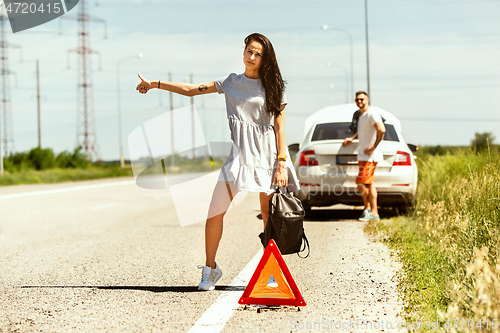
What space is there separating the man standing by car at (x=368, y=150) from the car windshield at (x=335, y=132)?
0.93 m

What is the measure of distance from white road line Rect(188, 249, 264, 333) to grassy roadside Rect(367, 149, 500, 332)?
3.81 feet

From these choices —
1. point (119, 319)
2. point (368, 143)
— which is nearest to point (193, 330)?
point (119, 319)

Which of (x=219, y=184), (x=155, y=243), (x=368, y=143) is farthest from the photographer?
(x=368, y=143)

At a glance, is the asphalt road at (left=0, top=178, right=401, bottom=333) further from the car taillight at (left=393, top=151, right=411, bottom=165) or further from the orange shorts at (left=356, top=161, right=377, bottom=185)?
the car taillight at (left=393, top=151, right=411, bottom=165)

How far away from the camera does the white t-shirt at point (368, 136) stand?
29.8 feet

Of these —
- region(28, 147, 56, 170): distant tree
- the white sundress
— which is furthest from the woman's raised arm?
region(28, 147, 56, 170): distant tree

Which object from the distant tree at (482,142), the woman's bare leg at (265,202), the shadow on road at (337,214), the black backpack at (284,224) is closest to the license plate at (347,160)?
the shadow on road at (337,214)

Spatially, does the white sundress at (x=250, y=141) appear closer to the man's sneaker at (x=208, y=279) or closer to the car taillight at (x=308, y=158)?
the man's sneaker at (x=208, y=279)

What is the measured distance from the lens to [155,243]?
7.36 meters

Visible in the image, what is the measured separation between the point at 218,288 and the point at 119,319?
3.61 ft

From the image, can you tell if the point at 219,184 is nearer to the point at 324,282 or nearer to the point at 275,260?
the point at 275,260

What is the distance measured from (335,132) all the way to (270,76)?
19.8ft

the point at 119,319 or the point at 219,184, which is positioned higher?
the point at 219,184

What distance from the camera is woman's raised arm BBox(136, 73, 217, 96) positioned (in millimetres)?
4641
